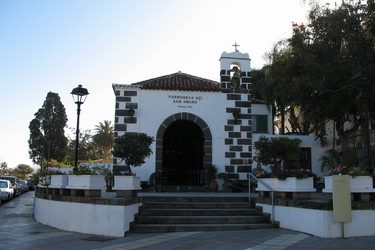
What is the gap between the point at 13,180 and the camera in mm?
33875

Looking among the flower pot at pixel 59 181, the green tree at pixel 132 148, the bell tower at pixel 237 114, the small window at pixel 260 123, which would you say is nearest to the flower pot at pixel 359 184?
the green tree at pixel 132 148

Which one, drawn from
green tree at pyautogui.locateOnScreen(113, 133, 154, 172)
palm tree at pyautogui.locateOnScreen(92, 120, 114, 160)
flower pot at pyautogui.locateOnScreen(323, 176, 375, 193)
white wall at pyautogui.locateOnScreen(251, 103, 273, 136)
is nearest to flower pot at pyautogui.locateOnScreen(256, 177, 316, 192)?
flower pot at pyautogui.locateOnScreen(323, 176, 375, 193)

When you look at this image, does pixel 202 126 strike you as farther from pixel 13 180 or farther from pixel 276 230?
pixel 13 180

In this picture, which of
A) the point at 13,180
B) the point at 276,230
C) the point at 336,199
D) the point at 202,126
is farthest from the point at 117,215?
the point at 13,180

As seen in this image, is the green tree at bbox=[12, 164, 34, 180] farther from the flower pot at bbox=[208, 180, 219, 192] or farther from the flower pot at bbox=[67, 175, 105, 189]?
the flower pot at bbox=[67, 175, 105, 189]

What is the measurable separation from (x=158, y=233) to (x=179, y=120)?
30.1 ft

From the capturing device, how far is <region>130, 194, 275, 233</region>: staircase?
11836 millimetres

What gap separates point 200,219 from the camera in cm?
1233

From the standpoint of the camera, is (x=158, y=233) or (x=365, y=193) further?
(x=158, y=233)

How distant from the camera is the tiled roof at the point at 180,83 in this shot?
19.7 m

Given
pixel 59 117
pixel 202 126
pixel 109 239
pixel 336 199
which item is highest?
pixel 59 117

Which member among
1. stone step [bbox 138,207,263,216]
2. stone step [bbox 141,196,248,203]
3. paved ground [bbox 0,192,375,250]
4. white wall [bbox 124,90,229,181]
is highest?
white wall [bbox 124,90,229,181]

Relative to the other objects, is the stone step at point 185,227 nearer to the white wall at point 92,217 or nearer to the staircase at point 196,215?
the staircase at point 196,215

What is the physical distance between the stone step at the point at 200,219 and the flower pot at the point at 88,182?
1428 millimetres
